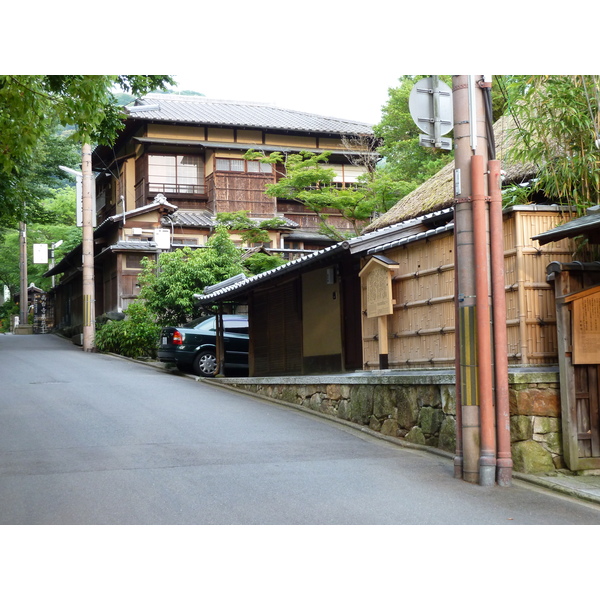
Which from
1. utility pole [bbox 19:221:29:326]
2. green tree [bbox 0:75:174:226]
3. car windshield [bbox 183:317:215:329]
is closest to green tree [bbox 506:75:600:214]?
green tree [bbox 0:75:174:226]

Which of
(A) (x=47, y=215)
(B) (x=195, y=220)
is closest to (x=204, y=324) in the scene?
(A) (x=47, y=215)

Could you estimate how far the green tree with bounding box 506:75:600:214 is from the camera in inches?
366

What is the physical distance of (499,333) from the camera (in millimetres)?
8727

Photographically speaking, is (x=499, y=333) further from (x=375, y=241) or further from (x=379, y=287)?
(x=375, y=241)

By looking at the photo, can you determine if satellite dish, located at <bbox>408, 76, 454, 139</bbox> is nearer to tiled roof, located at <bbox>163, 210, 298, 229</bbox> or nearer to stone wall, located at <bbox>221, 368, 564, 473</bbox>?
stone wall, located at <bbox>221, 368, 564, 473</bbox>

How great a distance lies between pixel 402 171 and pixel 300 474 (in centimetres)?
1805

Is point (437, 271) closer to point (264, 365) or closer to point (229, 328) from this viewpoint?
point (264, 365)

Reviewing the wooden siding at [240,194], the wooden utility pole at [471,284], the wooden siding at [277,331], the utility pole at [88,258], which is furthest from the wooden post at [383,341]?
the wooden siding at [240,194]

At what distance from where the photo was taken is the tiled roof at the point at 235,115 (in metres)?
33.2

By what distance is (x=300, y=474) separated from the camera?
352 inches

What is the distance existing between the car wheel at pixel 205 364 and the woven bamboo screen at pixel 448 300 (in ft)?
28.2

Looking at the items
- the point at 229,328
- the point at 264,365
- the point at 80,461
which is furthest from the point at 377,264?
the point at 229,328

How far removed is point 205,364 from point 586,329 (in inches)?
533

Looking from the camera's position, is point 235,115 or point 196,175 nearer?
point 196,175
